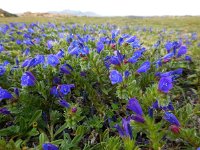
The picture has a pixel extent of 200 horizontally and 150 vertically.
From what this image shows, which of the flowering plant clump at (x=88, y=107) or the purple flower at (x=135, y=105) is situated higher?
the purple flower at (x=135, y=105)

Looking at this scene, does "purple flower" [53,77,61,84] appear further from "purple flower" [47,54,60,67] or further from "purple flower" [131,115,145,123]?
"purple flower" [131,115,145,123]

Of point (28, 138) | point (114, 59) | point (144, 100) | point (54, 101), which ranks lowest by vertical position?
point (28, 138)

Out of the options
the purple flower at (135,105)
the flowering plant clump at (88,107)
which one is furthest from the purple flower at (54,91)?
the purple flower at (135,105)

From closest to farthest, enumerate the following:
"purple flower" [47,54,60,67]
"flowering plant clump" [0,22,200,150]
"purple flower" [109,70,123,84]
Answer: "flowering plant clump" [0,22,200,150] < "purple flower" [109,70,123,84] < "purple flower" [47,54,60,67]

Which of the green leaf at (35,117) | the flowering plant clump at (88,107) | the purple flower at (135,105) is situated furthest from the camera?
the green leaf at (35,117)

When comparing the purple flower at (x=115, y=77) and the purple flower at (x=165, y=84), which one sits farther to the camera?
the purple flower at (x=115, y=77)

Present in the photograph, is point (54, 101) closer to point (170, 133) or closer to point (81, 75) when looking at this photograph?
point (81, 75)

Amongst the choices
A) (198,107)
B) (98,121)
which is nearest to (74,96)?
(98,121)

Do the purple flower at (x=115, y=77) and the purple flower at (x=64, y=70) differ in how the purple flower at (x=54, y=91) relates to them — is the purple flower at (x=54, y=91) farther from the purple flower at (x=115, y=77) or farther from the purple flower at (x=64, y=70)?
the purple flower at (x=115, y=77)

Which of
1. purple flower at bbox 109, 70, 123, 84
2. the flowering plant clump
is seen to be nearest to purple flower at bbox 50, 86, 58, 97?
the flowering plant clump
